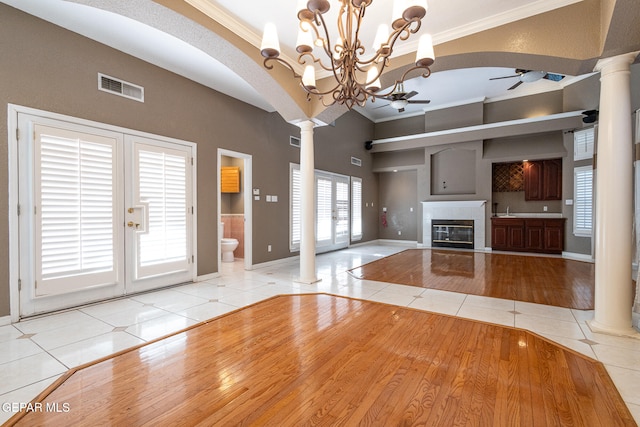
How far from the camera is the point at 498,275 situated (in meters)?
5.00

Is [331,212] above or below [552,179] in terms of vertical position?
below

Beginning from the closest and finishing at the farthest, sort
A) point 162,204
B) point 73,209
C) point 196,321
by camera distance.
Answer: point 196,321 → point 73,209 → point 162,204

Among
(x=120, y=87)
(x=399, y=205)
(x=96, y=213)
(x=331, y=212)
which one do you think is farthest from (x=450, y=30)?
(x=399, y=205)

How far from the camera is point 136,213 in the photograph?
3.91 metres

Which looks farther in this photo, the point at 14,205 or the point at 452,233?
the point at 452,233

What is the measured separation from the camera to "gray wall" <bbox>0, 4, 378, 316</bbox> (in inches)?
116

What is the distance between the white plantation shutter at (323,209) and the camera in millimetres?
7227

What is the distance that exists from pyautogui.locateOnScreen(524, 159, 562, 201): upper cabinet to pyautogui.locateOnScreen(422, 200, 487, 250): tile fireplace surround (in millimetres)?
1267

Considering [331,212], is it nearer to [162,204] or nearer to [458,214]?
[458,214]

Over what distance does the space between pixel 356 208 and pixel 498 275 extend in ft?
14.8

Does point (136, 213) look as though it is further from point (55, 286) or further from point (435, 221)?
point (435, 221)

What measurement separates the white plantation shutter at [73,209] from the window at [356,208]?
619cm

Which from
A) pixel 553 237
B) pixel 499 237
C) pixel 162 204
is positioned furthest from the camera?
pixel 499 237

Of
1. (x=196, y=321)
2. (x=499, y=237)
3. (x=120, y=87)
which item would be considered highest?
(x=120, y=87)
